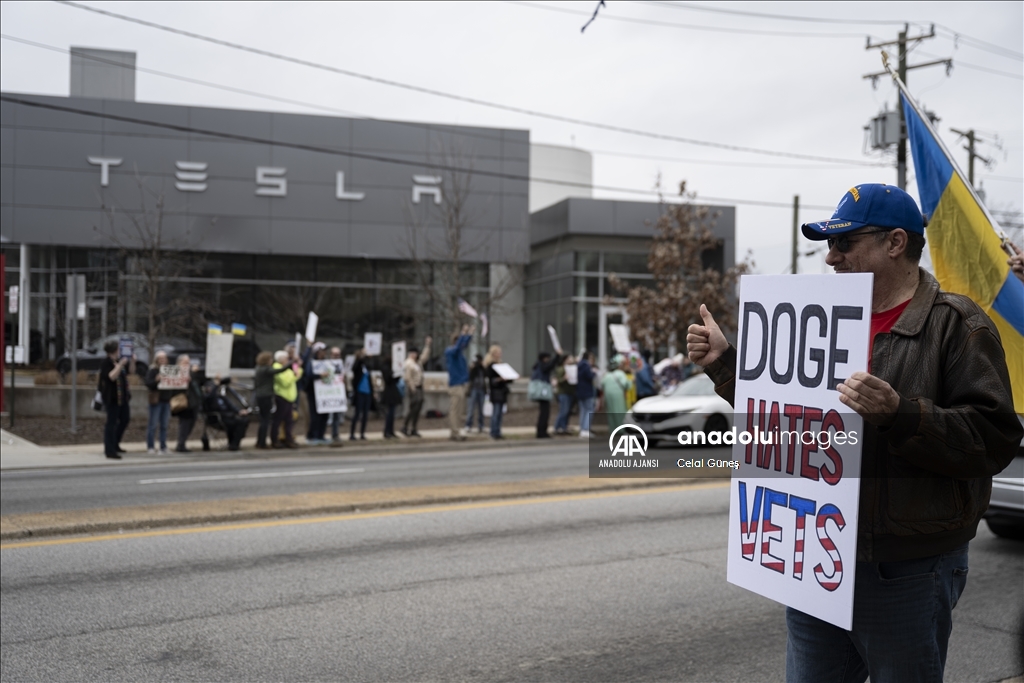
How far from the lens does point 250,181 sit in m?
35.4

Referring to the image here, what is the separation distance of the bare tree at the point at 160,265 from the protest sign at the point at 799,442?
82.0 ft

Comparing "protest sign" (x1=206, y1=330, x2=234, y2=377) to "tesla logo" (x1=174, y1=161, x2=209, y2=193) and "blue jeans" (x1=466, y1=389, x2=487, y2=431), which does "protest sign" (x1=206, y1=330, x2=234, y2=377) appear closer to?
"blue jeans" (x1=466, y1=389, x2=487, y2=431)

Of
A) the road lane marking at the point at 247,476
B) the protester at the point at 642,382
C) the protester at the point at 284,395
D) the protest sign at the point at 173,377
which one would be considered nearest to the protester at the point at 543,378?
the protester at the point at 642,382

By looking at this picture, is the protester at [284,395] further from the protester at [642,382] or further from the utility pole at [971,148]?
the utility pole at [971,148]

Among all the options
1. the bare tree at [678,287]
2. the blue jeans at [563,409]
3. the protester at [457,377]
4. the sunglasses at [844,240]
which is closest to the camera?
the sunglasses at [844,240]

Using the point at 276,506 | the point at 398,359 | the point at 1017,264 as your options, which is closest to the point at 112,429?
the point at 398,359

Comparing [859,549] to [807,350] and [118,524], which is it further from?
[118,524]

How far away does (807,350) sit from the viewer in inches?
108

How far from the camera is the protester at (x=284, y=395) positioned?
1819 cm

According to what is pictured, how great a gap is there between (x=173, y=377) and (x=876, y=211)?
15900mm

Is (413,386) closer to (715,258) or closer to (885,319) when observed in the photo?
(885,319)

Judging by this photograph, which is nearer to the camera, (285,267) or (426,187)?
(426,187)

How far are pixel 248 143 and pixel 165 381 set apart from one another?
2043cm

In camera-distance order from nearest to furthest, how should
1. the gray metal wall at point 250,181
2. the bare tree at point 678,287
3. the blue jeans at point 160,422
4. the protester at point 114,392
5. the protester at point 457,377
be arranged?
the protester at point 114,392, the blue jeans at point 160,422, the protester at point 457,377, the bare tree at point 678,287, the gray metal wall at point 250,181
